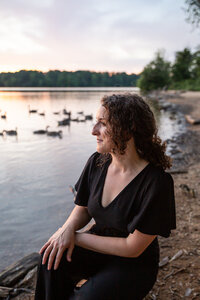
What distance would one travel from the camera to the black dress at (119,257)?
172cm

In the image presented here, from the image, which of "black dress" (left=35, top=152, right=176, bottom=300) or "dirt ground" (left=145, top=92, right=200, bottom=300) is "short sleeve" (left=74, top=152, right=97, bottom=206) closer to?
"black dress" (left=35, top=152, right=176, bottom=300)

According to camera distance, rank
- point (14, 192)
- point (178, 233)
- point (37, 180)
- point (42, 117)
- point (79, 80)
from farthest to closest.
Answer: point (79, 80), point (42, 117), point (37, 180), point (14, 192), point (178, 233)

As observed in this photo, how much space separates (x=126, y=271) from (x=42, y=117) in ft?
101

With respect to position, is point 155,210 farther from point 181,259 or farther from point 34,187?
point 34,187

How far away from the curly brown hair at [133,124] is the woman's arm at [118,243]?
57 cm

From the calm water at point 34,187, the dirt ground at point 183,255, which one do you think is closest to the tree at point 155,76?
the calm water at point 34,187

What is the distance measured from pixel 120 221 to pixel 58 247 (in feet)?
1.78

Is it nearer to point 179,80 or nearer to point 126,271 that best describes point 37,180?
point 126,271

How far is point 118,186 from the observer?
1.96m

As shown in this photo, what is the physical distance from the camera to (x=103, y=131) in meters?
1.94

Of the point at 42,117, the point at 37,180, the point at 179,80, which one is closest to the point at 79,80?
the point at 179,80

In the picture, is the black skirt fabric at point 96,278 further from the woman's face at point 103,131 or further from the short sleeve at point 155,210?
the woman's face at point 103,131

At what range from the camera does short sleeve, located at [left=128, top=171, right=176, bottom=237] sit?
1701mm

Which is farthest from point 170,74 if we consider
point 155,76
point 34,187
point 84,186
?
point 84,186
